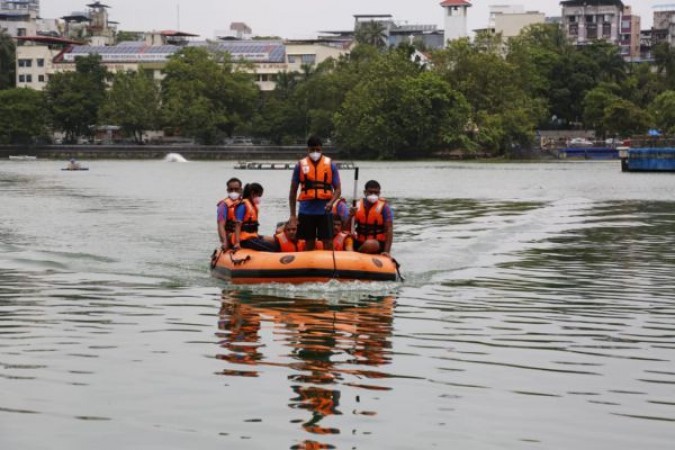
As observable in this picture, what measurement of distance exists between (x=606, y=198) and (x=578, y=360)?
3840cm

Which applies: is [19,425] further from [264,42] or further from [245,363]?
[264,42]

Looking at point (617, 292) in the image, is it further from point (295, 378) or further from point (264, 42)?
point (264, 42)

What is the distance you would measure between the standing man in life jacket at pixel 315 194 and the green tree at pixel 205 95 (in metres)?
109

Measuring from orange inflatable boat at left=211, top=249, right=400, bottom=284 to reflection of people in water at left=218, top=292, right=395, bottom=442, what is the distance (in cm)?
50

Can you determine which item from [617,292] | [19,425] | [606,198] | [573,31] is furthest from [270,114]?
[19,425]

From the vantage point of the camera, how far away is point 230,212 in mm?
18328

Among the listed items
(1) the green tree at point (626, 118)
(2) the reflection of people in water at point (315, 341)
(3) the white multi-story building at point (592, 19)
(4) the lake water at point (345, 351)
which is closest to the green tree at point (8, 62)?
(3) the white multi-story building at point (592, 19)

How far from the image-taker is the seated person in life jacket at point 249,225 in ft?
59.8

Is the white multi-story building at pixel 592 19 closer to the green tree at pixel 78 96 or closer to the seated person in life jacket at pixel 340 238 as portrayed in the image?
the green tree at pixel 78 96

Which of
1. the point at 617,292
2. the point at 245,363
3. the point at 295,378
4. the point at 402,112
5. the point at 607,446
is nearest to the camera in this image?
the point at 607,446

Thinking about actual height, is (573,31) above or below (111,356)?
above

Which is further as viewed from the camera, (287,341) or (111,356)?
(287,341)

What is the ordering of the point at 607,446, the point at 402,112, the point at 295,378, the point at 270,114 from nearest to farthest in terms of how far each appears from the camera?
the point at 607,446 < the point at 295,378 < the point at 402,112 < the point at 270,114

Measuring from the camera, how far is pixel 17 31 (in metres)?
184
